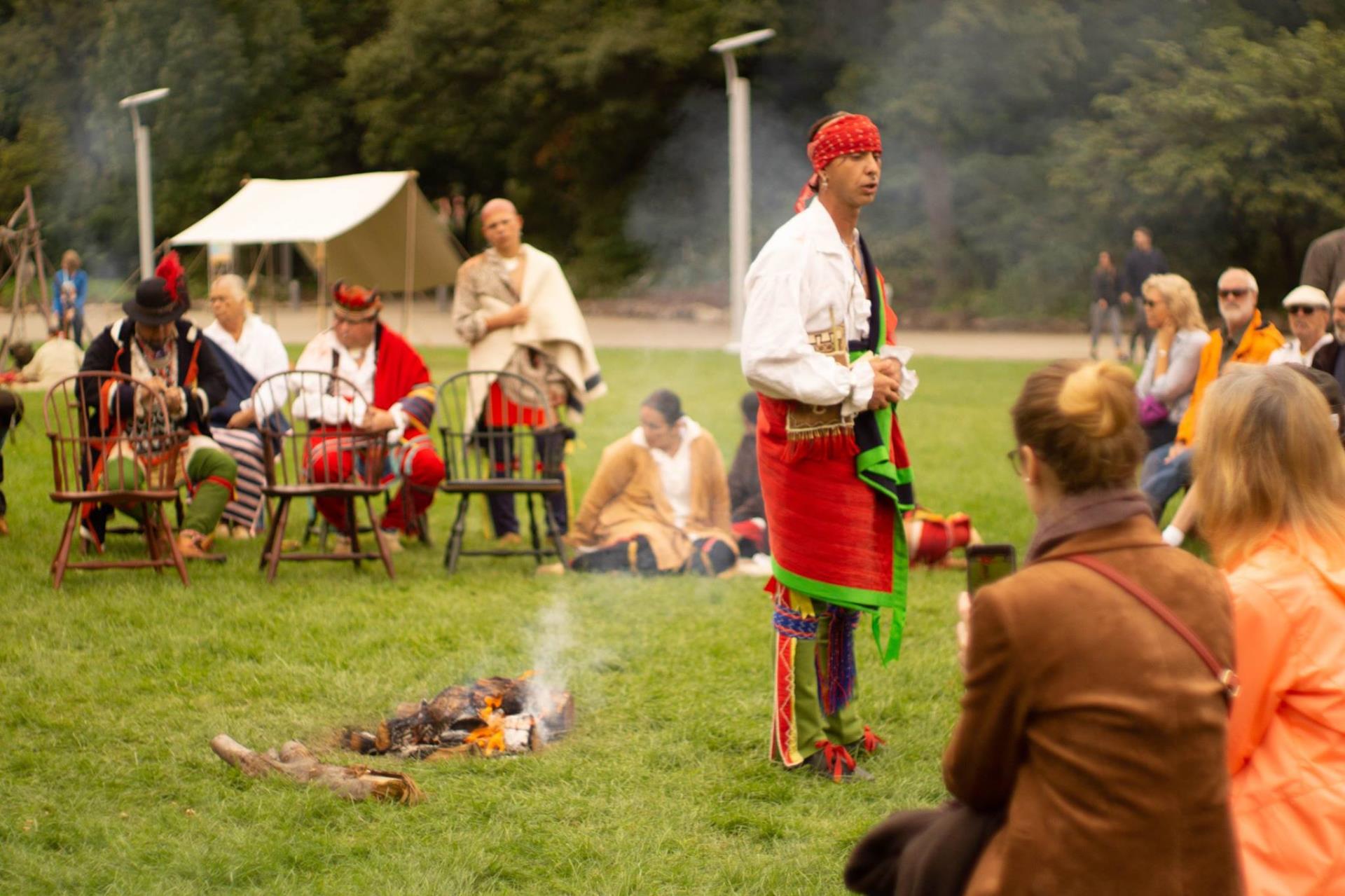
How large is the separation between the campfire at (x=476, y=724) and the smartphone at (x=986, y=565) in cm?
205

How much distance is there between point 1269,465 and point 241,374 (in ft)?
20.3

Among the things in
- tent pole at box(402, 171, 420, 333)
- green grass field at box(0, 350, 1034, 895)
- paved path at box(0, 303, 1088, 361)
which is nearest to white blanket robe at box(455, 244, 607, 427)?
green grass field at box(0, 350, 1034, 895)

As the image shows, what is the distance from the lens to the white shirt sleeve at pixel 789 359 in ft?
12.0

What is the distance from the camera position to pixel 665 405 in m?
7.00

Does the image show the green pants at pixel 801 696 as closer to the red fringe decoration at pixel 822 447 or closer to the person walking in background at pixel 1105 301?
the red fringe decoration at pixel 822 447

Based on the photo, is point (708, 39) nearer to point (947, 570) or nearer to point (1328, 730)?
point (947, 570)

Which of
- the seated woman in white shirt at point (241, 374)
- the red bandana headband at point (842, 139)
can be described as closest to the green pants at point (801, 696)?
the red bandana headband at point (842, 139)

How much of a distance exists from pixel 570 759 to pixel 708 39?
23423mm

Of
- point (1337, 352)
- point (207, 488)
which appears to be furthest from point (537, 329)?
point (1337, 352)

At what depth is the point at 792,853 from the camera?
11.3 ft

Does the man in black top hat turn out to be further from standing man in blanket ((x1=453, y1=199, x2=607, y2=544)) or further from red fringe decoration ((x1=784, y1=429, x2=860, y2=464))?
Result: red fringe decoration ((x1=784, y1=429, x2=860, y2=464))

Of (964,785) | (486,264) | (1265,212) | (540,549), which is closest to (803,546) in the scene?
(964,785)

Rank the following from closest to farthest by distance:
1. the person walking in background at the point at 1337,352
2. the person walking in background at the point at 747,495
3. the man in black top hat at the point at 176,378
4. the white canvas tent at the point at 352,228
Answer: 1. the person walking in background at the point at 1337,352
2. the man in black top hat at the point at 176,378
3. the person walking in background at the point at 747,495
4. the white canvas tent at the point at 352,228

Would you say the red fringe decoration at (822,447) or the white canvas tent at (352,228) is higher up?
the white canvas tent at (352,228)
